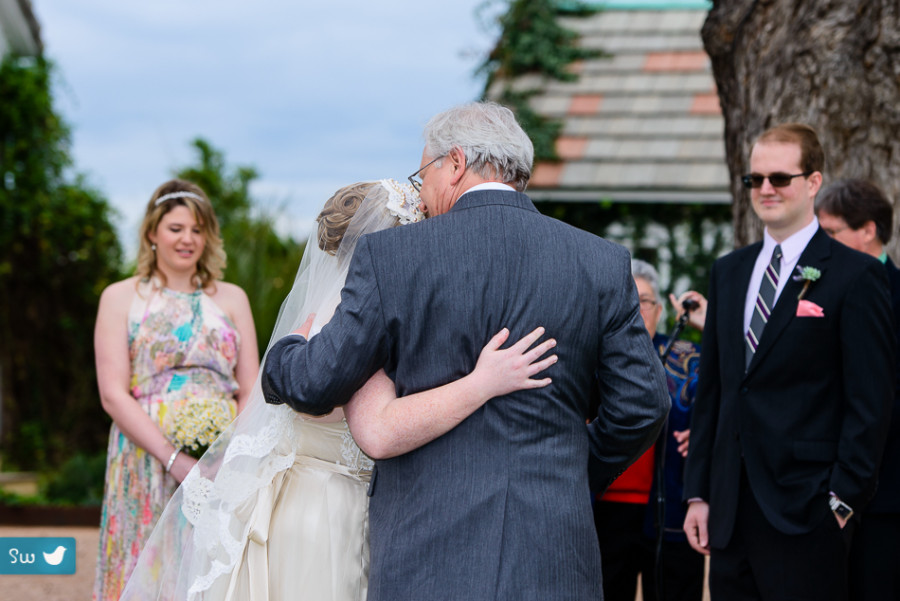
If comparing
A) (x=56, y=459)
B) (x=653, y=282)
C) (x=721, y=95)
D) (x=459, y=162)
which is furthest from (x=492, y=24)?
(x=459, y=162)

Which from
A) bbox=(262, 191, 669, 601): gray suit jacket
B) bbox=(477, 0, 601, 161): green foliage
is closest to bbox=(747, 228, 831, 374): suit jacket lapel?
bbox=(262, 191, 669, 601): gray suit jacket

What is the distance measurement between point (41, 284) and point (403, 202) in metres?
11.2

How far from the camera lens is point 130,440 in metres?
3.83

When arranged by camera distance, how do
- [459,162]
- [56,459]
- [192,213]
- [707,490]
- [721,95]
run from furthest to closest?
[56,459] → [721,95] → [192,213] → [707,490] → [459,162]

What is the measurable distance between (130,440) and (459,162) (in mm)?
2261

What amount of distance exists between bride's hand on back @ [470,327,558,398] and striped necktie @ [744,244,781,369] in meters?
1.26

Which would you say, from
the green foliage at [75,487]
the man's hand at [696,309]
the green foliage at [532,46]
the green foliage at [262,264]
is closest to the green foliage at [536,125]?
the green foliage at [532,46]

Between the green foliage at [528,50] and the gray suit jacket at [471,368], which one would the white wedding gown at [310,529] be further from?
the green foliage at [528,50]

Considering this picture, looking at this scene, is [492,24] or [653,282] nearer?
[653,282]

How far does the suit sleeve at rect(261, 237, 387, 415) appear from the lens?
6.91ft

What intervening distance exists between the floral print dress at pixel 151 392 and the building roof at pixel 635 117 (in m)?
5.66

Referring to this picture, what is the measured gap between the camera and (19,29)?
14164 millimetres

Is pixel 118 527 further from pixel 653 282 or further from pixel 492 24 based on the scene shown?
pixel 492 24

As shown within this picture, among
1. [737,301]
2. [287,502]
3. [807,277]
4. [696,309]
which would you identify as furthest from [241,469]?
[696,309]
